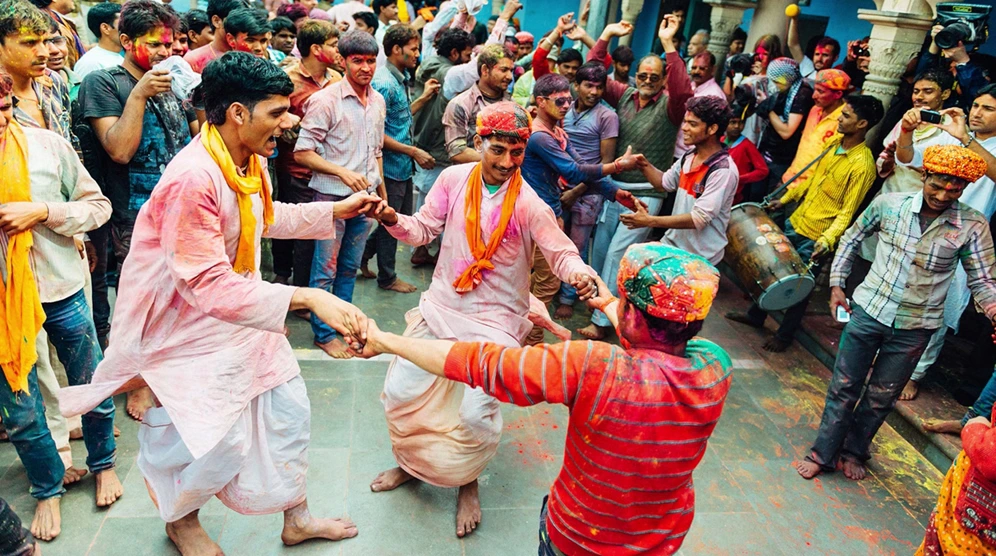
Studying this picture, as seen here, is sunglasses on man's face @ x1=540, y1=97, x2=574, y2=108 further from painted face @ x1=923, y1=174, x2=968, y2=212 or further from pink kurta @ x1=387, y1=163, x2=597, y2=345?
painted face @ x1=923, y1=174, x2=968, y2=212

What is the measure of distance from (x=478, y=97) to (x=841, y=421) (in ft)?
11.6

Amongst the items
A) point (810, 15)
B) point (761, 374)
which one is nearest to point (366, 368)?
point (761, 374)

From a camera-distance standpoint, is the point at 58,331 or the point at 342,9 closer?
the point at 58,331

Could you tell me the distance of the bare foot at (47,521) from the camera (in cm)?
329

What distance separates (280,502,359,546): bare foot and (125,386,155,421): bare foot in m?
1.41

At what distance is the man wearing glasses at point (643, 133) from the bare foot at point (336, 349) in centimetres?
202

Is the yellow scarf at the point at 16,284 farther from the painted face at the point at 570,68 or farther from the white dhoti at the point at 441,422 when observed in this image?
the painted face at the point at 570,68

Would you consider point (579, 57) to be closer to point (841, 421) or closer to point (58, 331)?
point (841, 421)

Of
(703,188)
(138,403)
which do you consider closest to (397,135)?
(703,188)

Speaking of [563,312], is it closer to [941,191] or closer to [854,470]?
[854,470]

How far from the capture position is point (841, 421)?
4.37 metres

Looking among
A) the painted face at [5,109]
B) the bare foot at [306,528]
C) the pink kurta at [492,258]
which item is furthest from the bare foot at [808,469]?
the painted face at [5,109]

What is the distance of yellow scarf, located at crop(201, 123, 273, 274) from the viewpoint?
8.85 feet

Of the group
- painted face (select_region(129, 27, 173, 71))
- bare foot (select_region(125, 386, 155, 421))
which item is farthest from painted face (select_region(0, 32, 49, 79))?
bare foot (select_region(125, 386, 155, 421))
